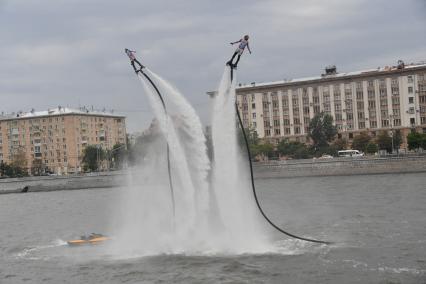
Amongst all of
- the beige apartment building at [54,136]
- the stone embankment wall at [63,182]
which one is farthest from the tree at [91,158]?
the stone embankment wall at [63,182]

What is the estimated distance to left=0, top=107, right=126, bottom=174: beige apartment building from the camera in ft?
585

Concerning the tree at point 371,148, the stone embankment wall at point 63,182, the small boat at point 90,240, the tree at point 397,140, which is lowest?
the small boat at point 90,240

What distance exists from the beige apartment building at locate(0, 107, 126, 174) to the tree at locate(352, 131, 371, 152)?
80.7 meters

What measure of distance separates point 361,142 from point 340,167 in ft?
64.0

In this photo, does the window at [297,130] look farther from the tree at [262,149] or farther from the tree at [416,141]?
the tree at [416,141]

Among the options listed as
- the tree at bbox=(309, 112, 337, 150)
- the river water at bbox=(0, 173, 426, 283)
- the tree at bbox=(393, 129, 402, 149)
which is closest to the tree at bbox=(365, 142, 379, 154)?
the tree at bbox=(393, 129, 402, 149)

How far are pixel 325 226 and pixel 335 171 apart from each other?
213ft

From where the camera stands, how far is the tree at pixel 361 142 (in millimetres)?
123562

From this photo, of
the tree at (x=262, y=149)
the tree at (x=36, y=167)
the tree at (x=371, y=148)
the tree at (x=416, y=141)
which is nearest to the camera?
the tree at (x=416, y=141)

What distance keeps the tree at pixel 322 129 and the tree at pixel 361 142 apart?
446 centimetres

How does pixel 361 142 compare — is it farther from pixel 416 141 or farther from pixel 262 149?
pixel 262 149

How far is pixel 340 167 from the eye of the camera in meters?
106

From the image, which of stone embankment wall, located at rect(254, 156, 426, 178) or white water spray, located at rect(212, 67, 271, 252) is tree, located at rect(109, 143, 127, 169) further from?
white water spray, located at rect(212, 67, 271, 252)

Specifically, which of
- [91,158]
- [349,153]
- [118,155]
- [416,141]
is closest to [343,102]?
[349,153]
